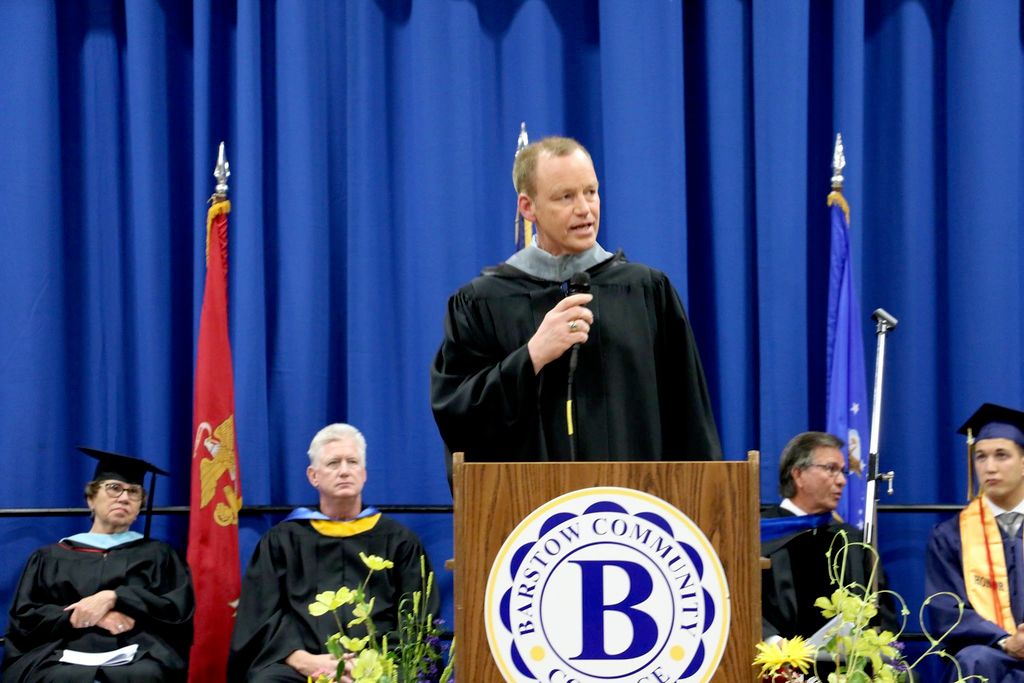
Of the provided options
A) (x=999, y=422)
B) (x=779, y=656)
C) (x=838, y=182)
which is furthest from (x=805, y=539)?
(x=779, y=656)

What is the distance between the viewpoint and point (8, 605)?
5.46 meters

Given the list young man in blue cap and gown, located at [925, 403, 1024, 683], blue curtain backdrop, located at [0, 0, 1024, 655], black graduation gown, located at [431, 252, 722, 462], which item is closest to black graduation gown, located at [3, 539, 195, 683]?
blue curtain backdrop, located at [0, 0, 1024, 655]

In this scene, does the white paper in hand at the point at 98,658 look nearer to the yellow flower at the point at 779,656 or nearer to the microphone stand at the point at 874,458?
the microphone stand at the point at 874,458

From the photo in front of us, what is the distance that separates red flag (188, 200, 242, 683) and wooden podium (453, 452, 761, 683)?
3.16 meters

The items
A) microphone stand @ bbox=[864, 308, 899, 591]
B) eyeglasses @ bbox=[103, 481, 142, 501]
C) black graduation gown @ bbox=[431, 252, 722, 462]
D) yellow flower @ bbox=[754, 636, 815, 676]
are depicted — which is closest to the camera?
yellow flower @ bbox=[754, 636, 815, 676]

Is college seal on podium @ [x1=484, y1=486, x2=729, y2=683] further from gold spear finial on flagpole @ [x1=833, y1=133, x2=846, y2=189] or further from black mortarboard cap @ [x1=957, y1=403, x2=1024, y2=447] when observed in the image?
gold spear finial on flagpole @ [x1=833, y1=133, x2=846, y2=189]

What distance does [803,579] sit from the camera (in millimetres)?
4828

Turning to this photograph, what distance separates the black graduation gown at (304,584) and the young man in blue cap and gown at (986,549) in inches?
74.5

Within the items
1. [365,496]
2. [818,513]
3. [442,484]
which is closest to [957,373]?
[818,513]

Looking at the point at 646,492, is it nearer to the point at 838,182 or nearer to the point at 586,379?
the point at 586,379

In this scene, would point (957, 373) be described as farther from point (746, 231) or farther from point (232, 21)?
point (232, 21)

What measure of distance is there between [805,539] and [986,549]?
Answer: 0.65 metres

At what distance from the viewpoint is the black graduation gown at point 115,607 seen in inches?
183

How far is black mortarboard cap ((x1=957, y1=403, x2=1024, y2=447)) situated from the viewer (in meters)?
4.73
